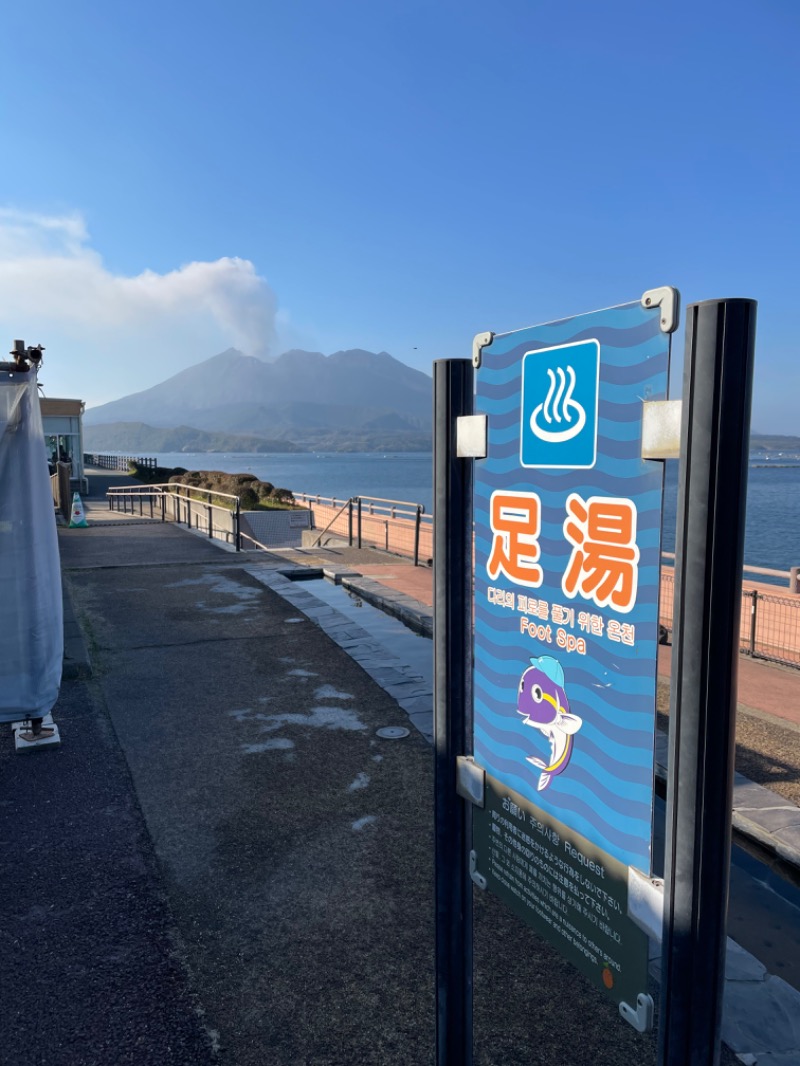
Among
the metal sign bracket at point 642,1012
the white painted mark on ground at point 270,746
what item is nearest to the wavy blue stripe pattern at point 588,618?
the metal sign bracket at point 642,1012

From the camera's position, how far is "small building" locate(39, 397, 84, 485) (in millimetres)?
35438

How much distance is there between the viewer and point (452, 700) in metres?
2.00

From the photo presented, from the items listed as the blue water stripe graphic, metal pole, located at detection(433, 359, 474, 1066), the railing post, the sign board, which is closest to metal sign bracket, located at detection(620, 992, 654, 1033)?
the sign board

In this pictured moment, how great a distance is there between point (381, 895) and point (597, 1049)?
3.38 feet

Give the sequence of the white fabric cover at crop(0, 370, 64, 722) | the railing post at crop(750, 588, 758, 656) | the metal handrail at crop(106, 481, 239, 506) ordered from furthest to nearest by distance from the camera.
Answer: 1. the metal handrail at crop(106, 481, 239, 506)
2. the railing post at crop(750, 588, 758, 656)
3. the white fabric cover at crop(0, 370, 64, 722)

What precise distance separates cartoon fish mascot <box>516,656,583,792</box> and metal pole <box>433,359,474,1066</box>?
9.7 inches

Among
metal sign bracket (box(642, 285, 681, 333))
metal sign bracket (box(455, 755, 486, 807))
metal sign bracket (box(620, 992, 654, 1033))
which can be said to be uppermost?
metal sign bracket (box(642, 285, 681, 333))

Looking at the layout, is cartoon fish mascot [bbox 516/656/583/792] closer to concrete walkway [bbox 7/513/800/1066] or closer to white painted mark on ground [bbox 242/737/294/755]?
concrete walkway [bbox 7/513/800/1066]

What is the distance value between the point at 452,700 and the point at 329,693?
11.8 ft

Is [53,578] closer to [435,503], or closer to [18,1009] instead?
[18,1009]

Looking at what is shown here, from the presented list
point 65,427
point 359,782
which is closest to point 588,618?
point 359,782

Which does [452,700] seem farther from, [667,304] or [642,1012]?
[667,304]

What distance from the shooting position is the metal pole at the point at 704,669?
1.25 metres

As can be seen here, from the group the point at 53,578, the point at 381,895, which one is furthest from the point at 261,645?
the point at 381,895
